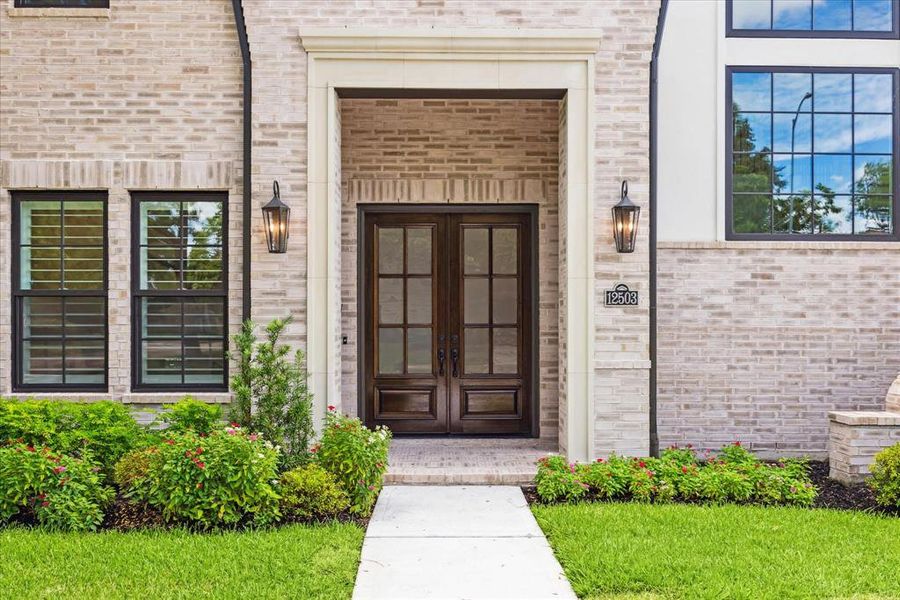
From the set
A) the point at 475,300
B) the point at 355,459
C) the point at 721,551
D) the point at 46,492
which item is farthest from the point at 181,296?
the point at 721,551

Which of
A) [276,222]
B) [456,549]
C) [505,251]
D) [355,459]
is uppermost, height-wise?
[276,222]

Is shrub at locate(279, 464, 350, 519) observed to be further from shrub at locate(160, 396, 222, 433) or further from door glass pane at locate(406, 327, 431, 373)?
door glass pane at locate(406, 327, 431, 373)

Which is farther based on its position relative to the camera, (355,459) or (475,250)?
(475,250)

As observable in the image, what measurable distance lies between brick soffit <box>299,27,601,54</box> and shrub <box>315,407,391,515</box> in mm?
3608

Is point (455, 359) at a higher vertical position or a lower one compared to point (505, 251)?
lower

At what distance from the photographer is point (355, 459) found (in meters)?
5.77

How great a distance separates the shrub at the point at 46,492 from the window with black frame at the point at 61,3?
4.50 m

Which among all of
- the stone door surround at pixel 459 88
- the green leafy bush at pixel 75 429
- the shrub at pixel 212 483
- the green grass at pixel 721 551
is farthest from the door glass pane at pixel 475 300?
the green leafy bush at pixel 75 429

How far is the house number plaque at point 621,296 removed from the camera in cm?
703

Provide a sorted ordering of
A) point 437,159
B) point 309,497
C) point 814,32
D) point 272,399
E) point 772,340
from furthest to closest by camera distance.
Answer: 1. point 437,159
2. point 814,32
3. point 772,340
4. point 272,399
5. point 309,497

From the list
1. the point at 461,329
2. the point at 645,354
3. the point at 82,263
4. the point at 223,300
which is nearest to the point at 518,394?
the point at 461,329

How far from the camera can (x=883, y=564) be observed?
15.1 feet

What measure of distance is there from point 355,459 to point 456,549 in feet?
3.83

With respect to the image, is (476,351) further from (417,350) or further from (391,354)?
(391,354)
